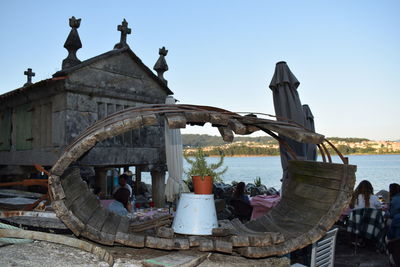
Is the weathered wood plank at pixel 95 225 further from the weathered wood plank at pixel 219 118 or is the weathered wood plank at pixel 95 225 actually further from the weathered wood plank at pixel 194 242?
the weathered wood plank at pixel 219 118

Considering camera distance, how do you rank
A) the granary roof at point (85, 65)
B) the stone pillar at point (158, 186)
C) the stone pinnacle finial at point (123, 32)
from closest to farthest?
the granary roof at point (85, 65) < the stone pinnacle finial at point (123, 32) < the stone pillar at point (158, 186)

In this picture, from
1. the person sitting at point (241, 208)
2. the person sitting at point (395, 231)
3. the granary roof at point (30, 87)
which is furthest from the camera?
the granary roof at point (30, 87)

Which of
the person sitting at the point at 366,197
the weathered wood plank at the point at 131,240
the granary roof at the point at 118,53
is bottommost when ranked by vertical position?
the person sitting at the point at 366,197

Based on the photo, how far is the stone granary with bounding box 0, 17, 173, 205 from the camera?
8078 mm

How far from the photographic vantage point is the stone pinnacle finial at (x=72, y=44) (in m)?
8.38

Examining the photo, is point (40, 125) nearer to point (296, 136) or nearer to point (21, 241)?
point (21, 241)

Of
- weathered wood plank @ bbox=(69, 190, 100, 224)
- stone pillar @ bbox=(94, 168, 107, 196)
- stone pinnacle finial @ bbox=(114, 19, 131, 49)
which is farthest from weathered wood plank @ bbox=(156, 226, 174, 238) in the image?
stone pillar @ bbox=(94, 168, 107, 196)

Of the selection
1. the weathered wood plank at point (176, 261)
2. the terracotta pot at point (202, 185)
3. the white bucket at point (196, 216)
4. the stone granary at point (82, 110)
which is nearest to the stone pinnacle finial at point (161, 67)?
the stone granary at point (82, 110)

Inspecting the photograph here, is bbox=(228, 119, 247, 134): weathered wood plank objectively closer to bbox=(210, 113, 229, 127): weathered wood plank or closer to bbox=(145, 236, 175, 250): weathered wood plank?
bbox=(210, 113, 229, 127): weathered wood plank

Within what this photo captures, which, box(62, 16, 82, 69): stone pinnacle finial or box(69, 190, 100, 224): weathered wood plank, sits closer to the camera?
box(69, 190, 100, 224): weathered wood plank

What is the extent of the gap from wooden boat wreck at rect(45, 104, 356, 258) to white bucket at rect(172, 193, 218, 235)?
105 millimetres

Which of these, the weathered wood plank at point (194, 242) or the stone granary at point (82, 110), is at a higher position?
the stone granary at point (82, 110)

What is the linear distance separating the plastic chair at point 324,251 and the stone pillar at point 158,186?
6.54 m

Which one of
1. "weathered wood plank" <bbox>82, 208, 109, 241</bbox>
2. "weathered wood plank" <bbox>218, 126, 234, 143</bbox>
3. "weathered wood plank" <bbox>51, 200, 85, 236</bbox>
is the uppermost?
"weathered wood plank" <bbox>218, 126, 234, 143</bbox>
